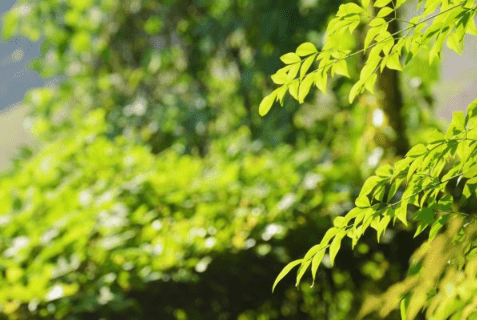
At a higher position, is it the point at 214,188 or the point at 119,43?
the point at 119,43

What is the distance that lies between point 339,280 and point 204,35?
357cm

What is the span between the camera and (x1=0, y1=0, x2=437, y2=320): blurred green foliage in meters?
2.60

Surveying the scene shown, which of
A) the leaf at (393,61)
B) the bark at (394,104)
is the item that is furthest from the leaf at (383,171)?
the bark at (394,104)

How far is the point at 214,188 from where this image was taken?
346cm

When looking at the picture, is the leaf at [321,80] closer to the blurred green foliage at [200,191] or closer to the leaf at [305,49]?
the leaf at [305,49]

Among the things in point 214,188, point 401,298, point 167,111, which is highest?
point 167,111

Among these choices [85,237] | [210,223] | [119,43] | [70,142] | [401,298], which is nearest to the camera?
[401,298]

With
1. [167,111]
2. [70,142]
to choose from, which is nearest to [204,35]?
[167,111]

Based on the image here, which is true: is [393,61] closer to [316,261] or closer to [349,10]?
[349,10]

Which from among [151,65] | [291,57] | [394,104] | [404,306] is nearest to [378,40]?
[291,57]

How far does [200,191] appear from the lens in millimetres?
3457

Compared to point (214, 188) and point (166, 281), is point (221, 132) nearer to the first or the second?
point (214, 188)

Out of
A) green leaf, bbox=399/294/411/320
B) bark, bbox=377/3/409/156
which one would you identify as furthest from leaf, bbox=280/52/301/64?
bark, bbox=377/3/409/156

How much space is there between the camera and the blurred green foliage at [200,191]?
A: 2600 millimetres
